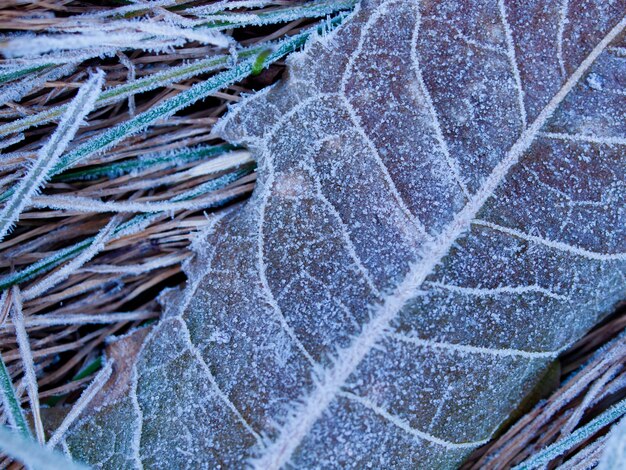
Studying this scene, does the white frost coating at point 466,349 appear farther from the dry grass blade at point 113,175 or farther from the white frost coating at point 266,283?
the dry grass blade at point 113,175

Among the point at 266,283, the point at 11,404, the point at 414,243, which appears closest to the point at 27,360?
the point at 11,404

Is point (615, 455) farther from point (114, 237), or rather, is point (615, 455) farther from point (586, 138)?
point (114, 237)

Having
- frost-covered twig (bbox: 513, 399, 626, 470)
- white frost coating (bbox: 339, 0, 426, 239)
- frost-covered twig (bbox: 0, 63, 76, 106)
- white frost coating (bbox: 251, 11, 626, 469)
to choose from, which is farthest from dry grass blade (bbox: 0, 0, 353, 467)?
frost-covered twig (bbox: 513, 399, 626, 470)

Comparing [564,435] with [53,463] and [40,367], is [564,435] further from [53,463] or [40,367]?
[40,367]

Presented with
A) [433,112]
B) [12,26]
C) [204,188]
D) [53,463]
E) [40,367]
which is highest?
[12,26]

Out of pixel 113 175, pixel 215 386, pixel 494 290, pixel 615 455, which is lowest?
pixel 615 455

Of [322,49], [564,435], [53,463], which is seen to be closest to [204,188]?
[322,49]
